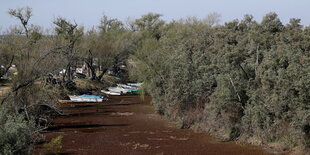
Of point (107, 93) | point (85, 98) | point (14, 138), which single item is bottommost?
point (14, 138)

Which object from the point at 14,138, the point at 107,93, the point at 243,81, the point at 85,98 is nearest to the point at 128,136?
the point at 243,81

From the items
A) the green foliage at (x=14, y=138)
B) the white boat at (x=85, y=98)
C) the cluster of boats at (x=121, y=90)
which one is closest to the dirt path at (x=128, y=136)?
the white boat at (x=85, y=98)

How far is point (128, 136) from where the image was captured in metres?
26.6

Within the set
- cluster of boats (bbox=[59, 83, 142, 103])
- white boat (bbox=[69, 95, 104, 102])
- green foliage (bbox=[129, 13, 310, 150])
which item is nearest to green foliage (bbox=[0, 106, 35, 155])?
green foliage (bbox=[129, 13, 310, 150])

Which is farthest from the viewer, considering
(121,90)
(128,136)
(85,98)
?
(121,90)

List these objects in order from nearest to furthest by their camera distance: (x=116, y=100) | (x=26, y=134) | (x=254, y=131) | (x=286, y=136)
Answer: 1. (x=26, y=134)
2. (x=286, y=136)
3. (x=254, y=131)
4. (x=116, y=100)

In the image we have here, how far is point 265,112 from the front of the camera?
22.4 meters

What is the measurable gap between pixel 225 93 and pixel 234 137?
3244mm

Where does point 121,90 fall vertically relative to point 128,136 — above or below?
above

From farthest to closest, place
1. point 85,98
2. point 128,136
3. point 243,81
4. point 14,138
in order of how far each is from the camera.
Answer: point 85,98, point 128,136, point 243,81, point 14,138

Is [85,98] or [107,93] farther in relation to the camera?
[107,93]

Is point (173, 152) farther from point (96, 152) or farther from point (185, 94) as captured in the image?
point (185, 94)

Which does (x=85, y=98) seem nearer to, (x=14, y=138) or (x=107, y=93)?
(x=107, y=93)

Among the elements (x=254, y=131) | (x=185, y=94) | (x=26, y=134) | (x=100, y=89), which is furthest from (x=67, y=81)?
(x=26, y=134)
